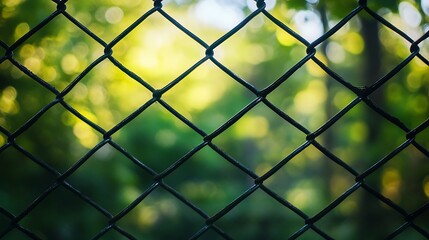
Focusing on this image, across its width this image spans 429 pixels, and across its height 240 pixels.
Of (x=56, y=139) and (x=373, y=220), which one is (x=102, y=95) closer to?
(x=56, y=139)

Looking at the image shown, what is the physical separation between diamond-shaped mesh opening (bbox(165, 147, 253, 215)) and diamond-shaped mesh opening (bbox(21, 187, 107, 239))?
3.83 meters

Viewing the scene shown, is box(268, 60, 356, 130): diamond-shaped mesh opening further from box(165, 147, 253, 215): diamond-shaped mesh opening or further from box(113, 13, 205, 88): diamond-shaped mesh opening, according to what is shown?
box(165, 147, 253, 215): diamond-shaped mesh opening

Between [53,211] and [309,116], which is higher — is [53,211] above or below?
below

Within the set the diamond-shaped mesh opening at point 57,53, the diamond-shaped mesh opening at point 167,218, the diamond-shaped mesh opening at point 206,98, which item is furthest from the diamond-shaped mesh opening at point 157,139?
the diamond-shaped mesh opening at point 57,53

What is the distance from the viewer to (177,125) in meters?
9.47

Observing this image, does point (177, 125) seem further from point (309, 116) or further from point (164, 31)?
point (309, 116)

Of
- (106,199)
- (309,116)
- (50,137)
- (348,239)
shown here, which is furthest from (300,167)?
(50,137)

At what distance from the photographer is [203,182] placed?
412 inches

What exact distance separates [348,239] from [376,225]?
602 millimetres

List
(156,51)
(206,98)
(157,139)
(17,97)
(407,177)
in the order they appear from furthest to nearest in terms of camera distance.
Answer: (206,98)
(157,139)
(156,51)
(407,177)
(17,97)

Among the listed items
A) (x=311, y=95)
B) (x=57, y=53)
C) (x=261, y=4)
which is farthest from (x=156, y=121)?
(x=311, y=95)

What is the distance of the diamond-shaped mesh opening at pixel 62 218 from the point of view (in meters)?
4.88

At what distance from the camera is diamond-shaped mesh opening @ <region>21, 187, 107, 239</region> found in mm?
4879

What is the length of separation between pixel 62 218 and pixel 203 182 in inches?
220
